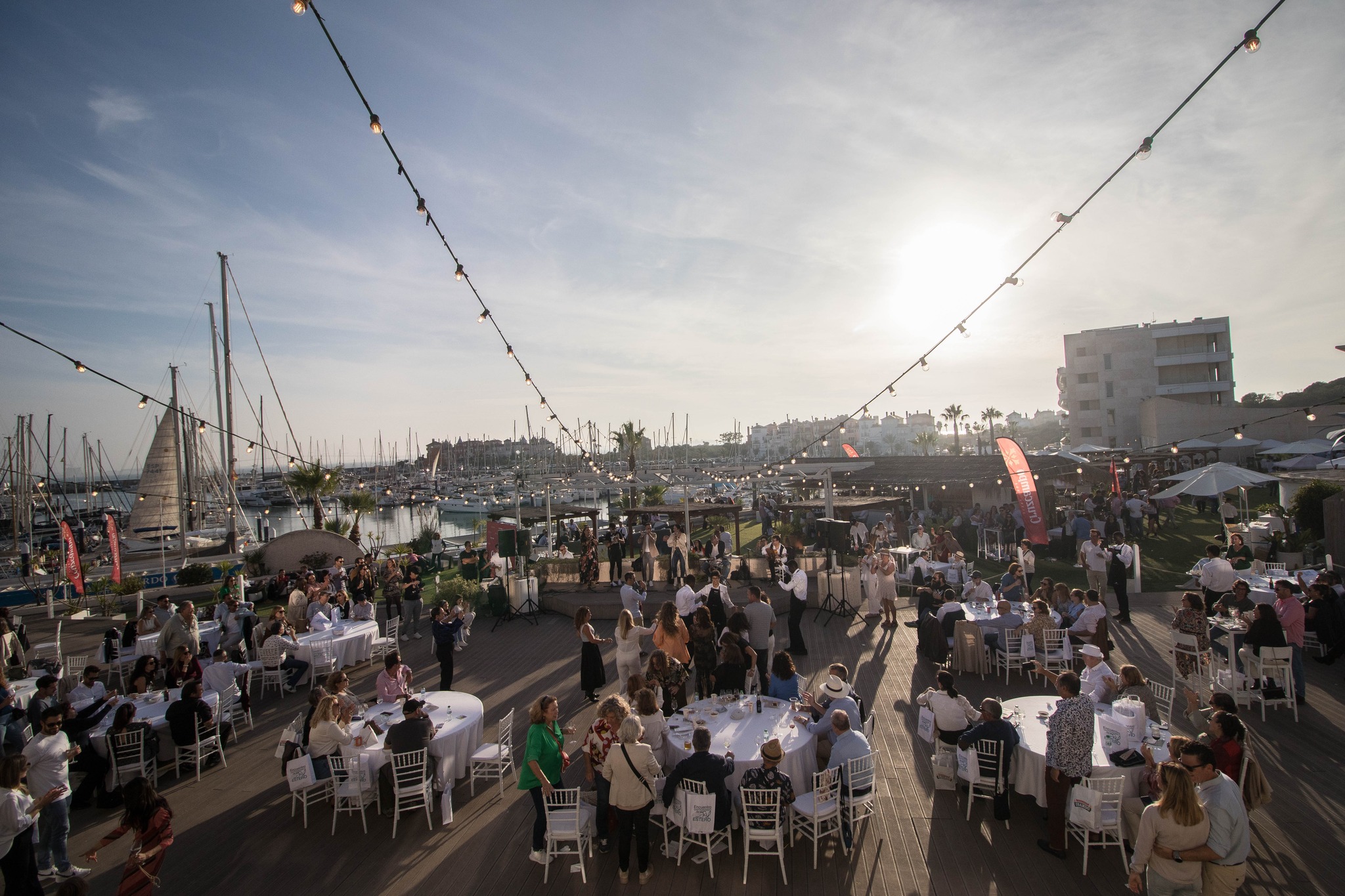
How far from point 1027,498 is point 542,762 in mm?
9947

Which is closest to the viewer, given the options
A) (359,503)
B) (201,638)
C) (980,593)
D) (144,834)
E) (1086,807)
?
(144,834)

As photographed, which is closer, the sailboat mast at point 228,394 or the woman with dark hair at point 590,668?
the woman with dark hair at point 590,668

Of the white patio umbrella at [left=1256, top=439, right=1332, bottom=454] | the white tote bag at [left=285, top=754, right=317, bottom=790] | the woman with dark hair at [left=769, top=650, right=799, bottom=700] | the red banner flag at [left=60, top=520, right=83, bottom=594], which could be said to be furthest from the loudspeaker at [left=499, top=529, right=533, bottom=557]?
the white patio umbrella at [left=1256, top=439, right=1332, bottom=454]

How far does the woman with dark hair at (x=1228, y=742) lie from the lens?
14.5 feet

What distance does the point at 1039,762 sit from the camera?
18.1 ft

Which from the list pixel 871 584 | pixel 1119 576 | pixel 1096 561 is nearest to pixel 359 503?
pixel 871 584

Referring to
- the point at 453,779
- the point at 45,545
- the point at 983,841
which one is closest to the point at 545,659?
the point at 453,779

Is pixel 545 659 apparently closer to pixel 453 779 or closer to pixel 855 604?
pixel 453 779

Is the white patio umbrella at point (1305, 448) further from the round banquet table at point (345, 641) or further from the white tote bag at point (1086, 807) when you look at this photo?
the round banquet table at point (345, 641)

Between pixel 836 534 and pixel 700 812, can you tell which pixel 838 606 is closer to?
pixel 836 534

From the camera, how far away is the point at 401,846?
5.70 metres

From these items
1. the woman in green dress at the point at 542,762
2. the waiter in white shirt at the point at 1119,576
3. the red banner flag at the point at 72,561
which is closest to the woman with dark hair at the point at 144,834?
the woman in green dress at the point at 542,762

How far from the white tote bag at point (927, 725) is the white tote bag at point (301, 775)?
599 cm

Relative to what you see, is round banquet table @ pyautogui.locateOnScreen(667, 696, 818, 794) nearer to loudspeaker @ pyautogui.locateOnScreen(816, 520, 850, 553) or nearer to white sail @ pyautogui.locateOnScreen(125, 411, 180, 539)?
loudspeaker @ pyautogui.locateOnScreen(816, 520, 850, 553)
